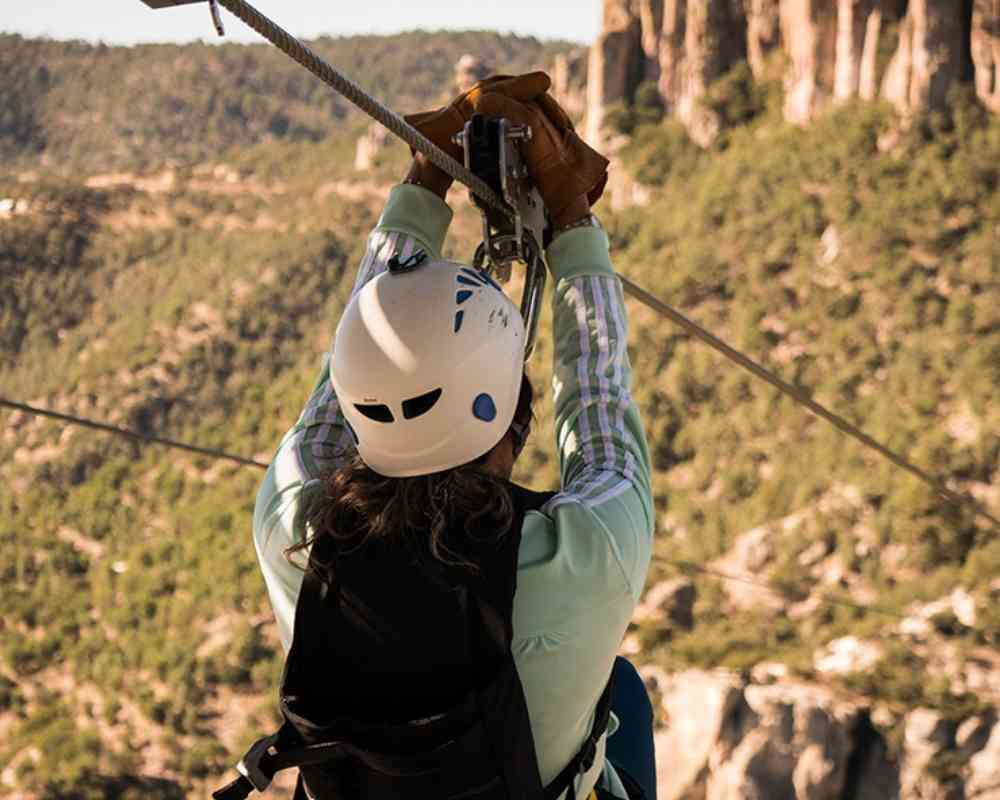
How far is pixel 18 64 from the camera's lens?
5625 cm

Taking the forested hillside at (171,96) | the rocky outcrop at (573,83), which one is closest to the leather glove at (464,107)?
the rocky outcrop at (573,83)

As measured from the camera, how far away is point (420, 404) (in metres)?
1.37

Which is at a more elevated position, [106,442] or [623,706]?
[623,706]

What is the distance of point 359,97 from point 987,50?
2328cm

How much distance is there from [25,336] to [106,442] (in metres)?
5.50

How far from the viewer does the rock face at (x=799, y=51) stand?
2284cm

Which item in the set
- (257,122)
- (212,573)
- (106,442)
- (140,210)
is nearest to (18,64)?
(257,122)

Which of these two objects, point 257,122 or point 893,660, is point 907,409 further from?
point 257,122

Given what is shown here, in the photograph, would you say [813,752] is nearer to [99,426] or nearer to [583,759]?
[99,426]

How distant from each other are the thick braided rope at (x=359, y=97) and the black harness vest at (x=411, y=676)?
53cm

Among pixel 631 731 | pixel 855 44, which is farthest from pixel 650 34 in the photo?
pixel 631 731

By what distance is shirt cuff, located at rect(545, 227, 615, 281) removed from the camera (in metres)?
1.59

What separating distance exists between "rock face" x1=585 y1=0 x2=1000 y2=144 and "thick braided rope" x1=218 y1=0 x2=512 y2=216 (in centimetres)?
2304

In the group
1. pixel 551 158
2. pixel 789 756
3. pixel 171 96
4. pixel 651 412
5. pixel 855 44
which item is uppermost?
pixel 551 158
